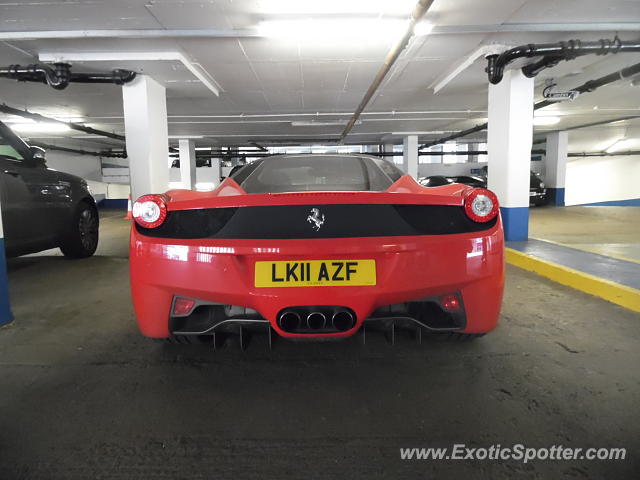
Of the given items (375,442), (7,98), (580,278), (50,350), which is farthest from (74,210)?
(7,98)

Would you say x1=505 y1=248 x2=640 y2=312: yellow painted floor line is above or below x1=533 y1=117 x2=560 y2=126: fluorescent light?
below

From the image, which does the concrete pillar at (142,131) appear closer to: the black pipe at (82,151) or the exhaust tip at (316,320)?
the exhaust tip at (316,320)

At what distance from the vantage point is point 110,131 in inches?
550

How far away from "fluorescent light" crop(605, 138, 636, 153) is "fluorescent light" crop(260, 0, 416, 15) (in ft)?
63.2

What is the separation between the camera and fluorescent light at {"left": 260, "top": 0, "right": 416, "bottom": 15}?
3977 millimetres

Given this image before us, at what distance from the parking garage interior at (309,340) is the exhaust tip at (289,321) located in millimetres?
218

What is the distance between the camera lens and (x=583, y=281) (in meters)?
3.34

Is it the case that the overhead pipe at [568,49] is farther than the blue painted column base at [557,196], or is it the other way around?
the blue painted column base at [557,196]

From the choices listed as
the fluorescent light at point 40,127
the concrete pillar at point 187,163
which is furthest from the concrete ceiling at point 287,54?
the concrete pillar at point 187,163

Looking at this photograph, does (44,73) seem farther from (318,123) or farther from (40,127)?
(40,127)

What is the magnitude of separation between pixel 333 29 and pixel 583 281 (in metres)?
3.87

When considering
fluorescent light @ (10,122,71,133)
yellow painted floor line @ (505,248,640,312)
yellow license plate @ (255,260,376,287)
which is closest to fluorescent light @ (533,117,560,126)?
yellow painted floor line @ (505,248,640,312)

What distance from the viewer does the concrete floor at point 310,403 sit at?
4.04 ft

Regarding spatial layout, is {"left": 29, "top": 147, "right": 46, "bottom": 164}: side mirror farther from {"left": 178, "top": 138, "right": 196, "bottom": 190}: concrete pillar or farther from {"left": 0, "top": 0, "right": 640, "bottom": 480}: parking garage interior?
{"left": 178, "top": 138, "right": 196, "bottom": 190}: concrete pillar
